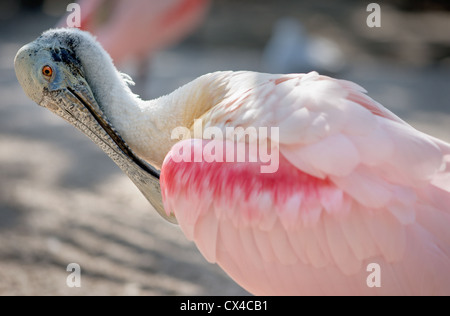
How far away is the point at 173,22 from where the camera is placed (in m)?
6.67

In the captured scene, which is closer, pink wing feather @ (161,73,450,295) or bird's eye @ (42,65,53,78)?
pink wing feather @ (161,73,450,295)

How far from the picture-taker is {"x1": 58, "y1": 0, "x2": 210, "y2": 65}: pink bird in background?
20.0 feet

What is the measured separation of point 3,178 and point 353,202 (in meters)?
3.78

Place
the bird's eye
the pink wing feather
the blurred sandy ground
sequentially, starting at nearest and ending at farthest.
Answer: the pink wing feather, the bird's eye, the blurred sandy ground

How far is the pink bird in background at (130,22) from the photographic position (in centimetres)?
610

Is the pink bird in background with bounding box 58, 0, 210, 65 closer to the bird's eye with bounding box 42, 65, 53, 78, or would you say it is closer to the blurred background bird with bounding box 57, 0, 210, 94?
the blurred background bird with bounding box 57, 0, 210, 94

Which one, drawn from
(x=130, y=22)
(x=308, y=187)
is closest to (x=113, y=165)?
(x=130, y=22)

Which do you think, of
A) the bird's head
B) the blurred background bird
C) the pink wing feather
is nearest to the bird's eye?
the bird's head

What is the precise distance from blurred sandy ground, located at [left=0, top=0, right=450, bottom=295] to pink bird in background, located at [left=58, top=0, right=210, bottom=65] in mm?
854

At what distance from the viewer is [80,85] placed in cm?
302

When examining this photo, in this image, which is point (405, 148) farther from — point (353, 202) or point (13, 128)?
point (13, 128)

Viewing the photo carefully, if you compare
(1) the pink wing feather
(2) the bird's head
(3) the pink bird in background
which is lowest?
(1) the pink wing feather

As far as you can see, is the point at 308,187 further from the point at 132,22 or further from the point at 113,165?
the point at 132,22
